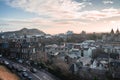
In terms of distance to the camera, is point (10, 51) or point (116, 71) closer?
point (116, 71)

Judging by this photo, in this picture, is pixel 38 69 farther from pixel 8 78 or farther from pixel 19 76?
pixel 8 78

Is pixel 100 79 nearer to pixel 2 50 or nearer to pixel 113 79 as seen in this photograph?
pixel 113 79

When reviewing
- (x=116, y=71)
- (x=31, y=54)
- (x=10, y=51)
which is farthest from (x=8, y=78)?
(x=10, y=51)

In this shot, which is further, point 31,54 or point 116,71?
point 31,54

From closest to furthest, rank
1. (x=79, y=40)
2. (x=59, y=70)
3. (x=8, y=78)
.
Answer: (x=8, y=78)
(x=59, y=70)
(x=79, y=40)

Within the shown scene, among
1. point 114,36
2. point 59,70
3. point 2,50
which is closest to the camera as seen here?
point 59,70

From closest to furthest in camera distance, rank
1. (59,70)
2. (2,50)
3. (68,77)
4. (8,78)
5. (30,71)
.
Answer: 1. (8,78)
2. (68,77)
3. (59,70)
4. (30,71)
5. (2,50)

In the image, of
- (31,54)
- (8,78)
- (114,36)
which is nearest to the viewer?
(8,78)

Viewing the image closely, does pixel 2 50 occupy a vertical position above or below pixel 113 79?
above

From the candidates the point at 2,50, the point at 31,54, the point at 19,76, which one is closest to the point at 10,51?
the point at 2,50
